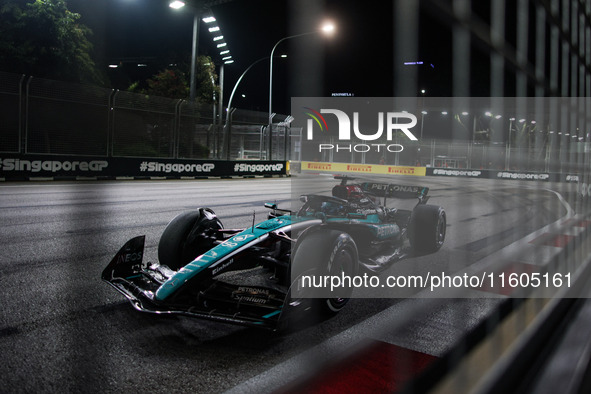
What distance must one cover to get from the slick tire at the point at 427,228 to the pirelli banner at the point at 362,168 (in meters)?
1.50

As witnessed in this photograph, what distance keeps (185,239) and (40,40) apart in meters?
17.4

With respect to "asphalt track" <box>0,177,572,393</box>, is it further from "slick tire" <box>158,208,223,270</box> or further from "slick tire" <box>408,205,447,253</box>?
"slick tire" <box>158,208,223,270</box>

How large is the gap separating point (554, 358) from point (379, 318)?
1.08 meters

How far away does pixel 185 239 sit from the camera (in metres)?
3.79

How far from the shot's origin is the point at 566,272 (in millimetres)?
3467

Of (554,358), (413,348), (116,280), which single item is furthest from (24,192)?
(554,358)

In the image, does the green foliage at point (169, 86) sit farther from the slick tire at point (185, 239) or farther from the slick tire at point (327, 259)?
the slick tire at point (327, 259)

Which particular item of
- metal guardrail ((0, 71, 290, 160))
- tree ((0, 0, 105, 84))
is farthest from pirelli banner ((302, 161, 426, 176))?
tree ((0, 0, 105, 84))

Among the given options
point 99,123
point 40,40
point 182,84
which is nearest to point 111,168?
point 99,123

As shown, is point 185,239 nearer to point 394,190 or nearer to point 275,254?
point 275,254

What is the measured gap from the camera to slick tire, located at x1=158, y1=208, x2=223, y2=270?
12.4 ft

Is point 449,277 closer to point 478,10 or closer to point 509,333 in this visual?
point 509,333

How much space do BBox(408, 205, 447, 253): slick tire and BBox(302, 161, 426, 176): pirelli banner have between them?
1500 millimetres

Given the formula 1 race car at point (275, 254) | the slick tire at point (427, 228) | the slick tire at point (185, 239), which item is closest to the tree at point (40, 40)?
the slick tire at point (185, 239)
